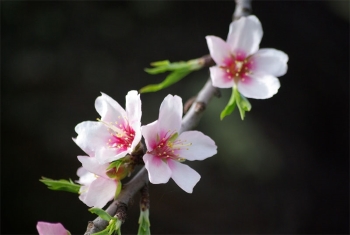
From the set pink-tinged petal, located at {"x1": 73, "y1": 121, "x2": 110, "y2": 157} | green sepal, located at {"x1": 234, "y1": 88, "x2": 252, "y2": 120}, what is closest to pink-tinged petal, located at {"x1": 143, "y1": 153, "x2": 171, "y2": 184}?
pink-tinged petal, located at {"x1": 73, "y1": 121, "x2": 110, "y2": 157}

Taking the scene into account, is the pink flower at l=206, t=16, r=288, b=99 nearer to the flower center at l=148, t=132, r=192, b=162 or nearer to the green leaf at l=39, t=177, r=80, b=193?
the flower center at l=148, t=132, r=192, b=162

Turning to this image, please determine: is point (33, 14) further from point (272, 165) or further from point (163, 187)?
point (272, 165)

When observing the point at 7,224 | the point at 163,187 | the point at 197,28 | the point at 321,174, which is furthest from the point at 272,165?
the point at 7,224

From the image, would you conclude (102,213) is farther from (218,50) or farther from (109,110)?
(218,50)

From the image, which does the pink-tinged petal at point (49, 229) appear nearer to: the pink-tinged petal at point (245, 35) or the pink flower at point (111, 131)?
the pink flower at point (111, 131)

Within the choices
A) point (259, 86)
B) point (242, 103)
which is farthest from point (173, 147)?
point (259, 86)

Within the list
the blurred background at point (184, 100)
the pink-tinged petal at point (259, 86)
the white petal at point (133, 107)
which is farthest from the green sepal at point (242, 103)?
the blurred background at point (184, 100)
